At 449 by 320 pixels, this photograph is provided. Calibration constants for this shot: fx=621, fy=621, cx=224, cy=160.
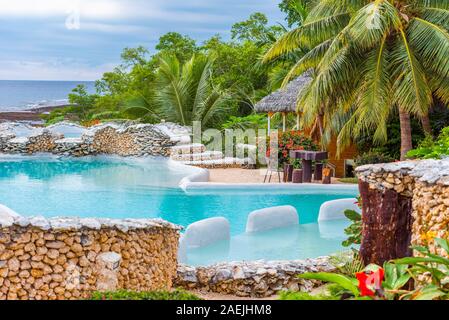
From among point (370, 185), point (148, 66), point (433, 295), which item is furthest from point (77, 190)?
point (148, 66)

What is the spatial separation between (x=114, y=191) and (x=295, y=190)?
4.30 metres

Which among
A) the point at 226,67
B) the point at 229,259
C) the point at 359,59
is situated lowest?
the point at 229,259

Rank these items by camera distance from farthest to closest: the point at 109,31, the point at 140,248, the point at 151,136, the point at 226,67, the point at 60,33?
the point at 226,67, the point at 151,136, the point at 140,248, the point at 109,31, the point at 60,33

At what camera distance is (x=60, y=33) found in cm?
430

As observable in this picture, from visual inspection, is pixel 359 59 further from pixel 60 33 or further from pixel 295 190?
pixel 60 33

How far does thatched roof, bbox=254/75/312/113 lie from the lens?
59.1 ft

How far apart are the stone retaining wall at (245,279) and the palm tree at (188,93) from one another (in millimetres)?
16176

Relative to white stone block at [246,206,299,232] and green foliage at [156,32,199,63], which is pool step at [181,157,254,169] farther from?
green foliage at [156,32,199,63]

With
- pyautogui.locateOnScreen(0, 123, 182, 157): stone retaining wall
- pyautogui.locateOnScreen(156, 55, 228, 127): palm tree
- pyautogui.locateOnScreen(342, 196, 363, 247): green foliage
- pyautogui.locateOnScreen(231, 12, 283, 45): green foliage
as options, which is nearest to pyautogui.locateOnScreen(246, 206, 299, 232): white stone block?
pyautogui.locateOnScreen(342, 196, 363, 247): green foliage

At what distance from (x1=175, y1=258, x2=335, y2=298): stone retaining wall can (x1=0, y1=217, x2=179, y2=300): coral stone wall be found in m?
1.17

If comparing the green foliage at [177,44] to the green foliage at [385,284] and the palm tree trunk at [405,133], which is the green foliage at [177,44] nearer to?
the palm tree trunk at [405,133]

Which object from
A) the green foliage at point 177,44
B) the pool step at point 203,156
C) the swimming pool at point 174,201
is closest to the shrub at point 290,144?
the swimming pool at point 174,201

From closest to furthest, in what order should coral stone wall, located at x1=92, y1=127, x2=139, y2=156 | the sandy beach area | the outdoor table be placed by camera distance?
1. the outdoor table
2. the sandy beach area
3. coral stone wall, located at x1=92, y1=127, x2=139, y2=156

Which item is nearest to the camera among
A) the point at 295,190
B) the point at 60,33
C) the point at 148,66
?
the point at 60,33
